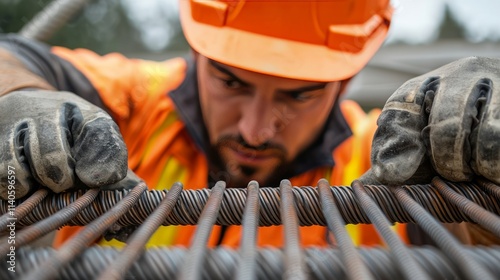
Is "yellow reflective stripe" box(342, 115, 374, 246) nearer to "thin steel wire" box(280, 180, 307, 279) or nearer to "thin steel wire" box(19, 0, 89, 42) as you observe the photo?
"thin steel wire" box(280, 180, 307, 279)

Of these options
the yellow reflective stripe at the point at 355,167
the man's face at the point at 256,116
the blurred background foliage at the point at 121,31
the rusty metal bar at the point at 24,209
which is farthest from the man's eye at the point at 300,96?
the blurred background foliage at the point at 121,31

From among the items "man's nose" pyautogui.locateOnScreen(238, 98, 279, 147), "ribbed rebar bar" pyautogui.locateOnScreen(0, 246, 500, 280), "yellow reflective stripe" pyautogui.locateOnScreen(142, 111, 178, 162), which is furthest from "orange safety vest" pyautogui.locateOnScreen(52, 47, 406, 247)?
"ribbed rebar bar" pyautogui.locateOnScreen(0, 246, 500, 280)

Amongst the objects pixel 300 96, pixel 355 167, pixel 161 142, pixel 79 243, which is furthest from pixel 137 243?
pixel 355 167

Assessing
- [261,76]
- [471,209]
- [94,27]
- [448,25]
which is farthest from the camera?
[448,25]

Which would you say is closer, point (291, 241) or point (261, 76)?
point (291, 241)

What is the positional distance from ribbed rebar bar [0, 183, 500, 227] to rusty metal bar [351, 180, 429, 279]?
0.04 metres

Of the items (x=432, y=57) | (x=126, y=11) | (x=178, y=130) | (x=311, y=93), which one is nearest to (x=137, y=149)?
(x=178, y=130)

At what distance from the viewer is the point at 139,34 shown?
13711mm

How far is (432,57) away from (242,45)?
2.53 metres

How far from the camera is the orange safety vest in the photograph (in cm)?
170

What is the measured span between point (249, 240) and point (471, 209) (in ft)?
1.10

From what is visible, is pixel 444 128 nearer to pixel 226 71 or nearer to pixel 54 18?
pixel 226 71

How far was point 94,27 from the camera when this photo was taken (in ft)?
35.5

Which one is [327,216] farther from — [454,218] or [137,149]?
[137,149]
